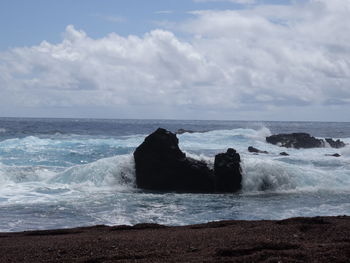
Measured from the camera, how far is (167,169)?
2019 cm

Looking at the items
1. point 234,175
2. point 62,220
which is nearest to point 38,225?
point 62,220

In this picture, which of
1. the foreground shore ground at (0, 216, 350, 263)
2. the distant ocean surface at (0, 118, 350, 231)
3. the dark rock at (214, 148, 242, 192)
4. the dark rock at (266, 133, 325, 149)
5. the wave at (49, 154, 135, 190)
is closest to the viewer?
the foreground shore ground at (0, 216, 350, 263)

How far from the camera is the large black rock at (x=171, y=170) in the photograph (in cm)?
1969

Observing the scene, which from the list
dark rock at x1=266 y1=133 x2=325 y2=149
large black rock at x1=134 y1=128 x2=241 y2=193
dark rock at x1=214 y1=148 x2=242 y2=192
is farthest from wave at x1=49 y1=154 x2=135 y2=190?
dark rock at x1=266 y1=133 x2=325 y2=149

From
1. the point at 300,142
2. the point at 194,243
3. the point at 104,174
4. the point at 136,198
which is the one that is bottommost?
the point at 136,198

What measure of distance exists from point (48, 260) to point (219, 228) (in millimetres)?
3841

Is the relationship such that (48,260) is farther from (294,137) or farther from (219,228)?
(294,137)

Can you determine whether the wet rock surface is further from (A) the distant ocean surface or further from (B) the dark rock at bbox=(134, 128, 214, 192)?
(B) the dark rock at bbox=(134, 128, 214, 192)

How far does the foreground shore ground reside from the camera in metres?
7.29

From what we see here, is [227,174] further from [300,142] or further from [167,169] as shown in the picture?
[300,142]

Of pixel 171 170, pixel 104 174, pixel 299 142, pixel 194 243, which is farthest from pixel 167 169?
pixel 299 142

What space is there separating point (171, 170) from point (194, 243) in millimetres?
11702

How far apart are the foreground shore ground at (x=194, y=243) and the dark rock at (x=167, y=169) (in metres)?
8.83

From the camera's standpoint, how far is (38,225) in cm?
1259
